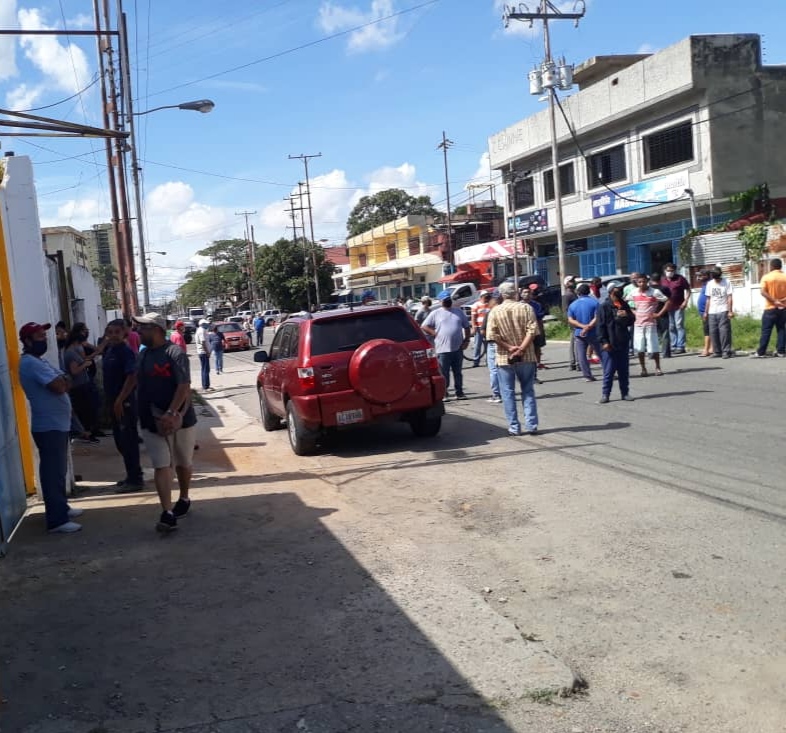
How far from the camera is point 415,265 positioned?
5947 cm

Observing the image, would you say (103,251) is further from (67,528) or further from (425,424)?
(67,528)

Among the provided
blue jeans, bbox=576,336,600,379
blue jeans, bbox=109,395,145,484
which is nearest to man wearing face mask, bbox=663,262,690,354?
blue jeans, bbox=576,336,600,379

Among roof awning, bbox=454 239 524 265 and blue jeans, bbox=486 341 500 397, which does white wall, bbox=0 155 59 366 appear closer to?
blue jeans, bbox=486 341 500 397

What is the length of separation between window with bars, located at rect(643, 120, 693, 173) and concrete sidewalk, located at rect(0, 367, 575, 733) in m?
26.2

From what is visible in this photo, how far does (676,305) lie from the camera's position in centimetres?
1739

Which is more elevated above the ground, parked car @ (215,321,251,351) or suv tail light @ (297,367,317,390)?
suv tail light @ (297,367,317,390)

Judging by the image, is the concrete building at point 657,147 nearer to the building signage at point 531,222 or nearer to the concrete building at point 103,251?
the building signage at point 531,222

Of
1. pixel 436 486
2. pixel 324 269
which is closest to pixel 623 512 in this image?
pixel 436 486

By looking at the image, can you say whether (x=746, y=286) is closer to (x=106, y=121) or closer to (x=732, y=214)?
(x=732, y=214)

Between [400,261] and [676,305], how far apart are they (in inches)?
1840

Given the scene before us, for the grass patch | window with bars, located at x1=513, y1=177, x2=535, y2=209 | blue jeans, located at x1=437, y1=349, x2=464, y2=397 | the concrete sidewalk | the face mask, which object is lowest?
the concrete sidewalk

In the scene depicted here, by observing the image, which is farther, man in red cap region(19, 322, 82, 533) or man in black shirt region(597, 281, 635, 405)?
man in black shirt region(597, 281, 635, 405)

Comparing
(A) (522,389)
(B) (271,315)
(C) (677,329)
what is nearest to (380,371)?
(A) (522,389)

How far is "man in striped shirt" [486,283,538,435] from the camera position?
998cm
